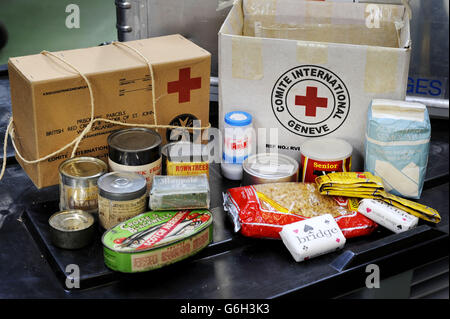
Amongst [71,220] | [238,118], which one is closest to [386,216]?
[238,118]

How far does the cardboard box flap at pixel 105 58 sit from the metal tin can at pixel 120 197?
0.72ft

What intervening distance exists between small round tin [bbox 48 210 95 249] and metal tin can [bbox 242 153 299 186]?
A: 0.34 metres

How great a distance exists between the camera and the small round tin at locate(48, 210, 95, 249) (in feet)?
3.57

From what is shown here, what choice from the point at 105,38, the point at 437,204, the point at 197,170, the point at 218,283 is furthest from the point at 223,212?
the point at 105,38

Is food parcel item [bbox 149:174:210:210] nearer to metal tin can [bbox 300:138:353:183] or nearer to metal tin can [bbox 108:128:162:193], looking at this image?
metal tin can [bbox 108:128:162:193]

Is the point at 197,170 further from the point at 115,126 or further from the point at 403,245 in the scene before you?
the point at 403,245

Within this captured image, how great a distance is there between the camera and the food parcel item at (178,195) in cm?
110

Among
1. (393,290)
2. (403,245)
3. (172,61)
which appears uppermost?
(172,61)

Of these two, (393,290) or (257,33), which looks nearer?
(393,290)

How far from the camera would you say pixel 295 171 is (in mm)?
1263

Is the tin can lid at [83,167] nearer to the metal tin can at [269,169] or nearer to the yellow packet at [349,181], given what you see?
the metal tin can at [269,169]

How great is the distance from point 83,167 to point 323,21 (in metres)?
0.65

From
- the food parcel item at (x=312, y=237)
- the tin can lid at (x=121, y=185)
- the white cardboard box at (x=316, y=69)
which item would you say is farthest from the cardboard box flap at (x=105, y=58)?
the food parcel item at (x=312, y=237)
